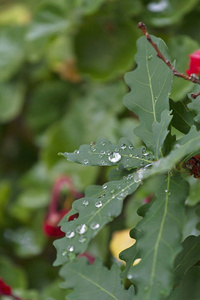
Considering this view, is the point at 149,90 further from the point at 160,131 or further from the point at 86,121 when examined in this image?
the point at 86,121

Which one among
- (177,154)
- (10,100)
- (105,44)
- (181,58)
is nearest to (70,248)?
(177,154)

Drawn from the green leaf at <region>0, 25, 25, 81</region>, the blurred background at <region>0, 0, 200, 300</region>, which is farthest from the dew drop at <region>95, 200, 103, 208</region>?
the green leaf at <region>0, 25, 25, 81</region>

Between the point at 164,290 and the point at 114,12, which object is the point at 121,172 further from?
the point at 114,12

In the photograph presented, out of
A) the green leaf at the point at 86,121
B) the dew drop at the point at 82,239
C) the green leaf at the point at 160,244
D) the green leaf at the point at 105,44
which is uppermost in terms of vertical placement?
the dew drop at the point at 82,239

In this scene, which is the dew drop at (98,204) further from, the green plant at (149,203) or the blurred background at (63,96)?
the blurred background at (63,96)

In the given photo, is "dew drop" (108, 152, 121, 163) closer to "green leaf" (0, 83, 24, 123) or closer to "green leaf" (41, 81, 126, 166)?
"green leaf" (41, 81, 126, 166)

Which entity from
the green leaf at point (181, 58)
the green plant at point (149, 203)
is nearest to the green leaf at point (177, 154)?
the green plant at point (149, 203)

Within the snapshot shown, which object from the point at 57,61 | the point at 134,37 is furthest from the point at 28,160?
the point at 134,37

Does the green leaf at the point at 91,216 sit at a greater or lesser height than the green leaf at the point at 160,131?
lesser
